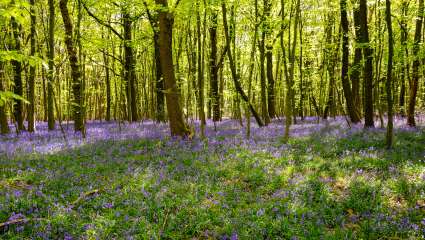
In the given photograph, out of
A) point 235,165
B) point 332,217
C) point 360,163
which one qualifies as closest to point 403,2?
point 360,163

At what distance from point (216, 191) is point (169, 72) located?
26.3 ft

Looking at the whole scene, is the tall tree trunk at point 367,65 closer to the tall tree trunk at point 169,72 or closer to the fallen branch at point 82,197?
the tall tree trunk at point 169,72

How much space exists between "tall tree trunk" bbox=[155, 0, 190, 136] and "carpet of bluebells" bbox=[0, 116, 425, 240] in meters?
2.16

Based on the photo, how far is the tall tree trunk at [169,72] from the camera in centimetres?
1509

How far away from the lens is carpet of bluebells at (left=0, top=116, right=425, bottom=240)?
6.79 meters

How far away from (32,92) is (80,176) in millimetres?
13216

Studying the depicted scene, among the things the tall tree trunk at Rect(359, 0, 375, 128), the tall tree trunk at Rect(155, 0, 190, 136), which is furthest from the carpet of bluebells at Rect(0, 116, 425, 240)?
the tall tree trunk at Rect(359, 0, 375, 128)

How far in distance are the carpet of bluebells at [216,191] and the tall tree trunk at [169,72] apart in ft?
7.07

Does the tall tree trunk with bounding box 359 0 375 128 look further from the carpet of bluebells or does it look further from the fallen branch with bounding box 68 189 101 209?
the fallen branch with bounding box 68 189 101 209

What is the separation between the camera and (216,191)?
873cm

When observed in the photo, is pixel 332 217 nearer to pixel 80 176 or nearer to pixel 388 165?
pixel 388 165

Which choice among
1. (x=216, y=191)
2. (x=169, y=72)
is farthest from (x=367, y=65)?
(x=216, y=191)

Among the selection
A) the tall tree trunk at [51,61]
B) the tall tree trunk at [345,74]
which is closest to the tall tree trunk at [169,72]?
the tall tree trunk at [51,61]

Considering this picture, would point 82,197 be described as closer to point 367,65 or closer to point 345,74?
point 367,65
